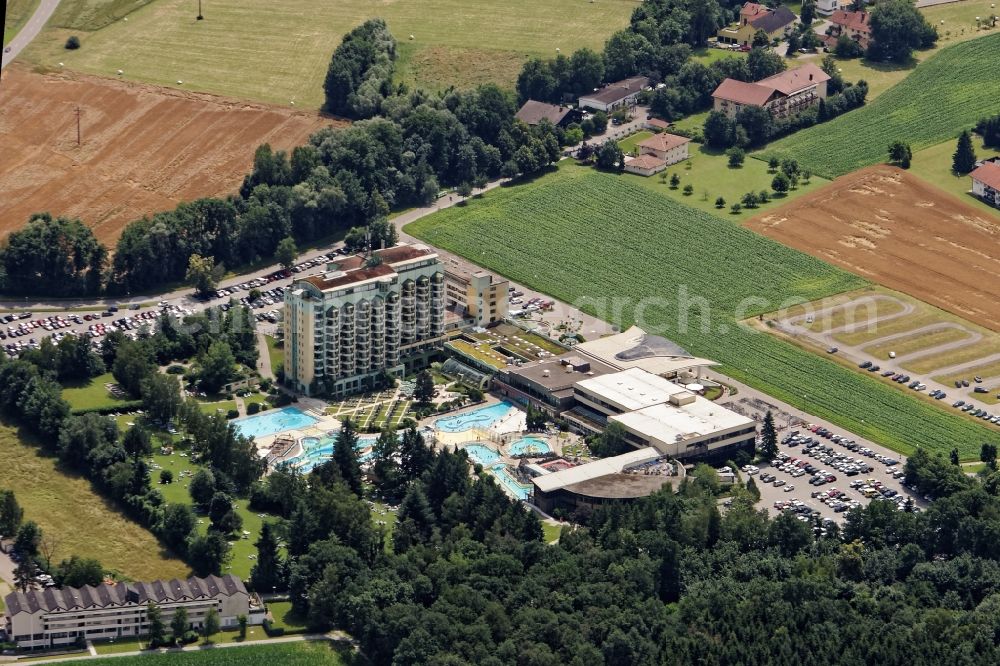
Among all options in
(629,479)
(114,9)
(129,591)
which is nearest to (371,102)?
(114,9)

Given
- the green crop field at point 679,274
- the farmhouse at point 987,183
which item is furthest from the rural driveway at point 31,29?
the farmhouse at point 987,183

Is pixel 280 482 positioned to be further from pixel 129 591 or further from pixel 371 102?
pixel 371 102

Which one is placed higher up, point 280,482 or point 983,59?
point 983,59

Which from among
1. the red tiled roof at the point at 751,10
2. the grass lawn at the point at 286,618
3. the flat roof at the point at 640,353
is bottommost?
the grass lawn at the point at 286,618

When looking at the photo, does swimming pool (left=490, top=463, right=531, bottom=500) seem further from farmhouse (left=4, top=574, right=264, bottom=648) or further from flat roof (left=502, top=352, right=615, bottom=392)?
farmhouse (left=4, top=574, right=264, bottom=648)

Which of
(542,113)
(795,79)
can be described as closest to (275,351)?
(542,113)

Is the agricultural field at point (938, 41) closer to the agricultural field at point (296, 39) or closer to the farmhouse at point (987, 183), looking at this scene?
the farmhouse at point (987, 183)
